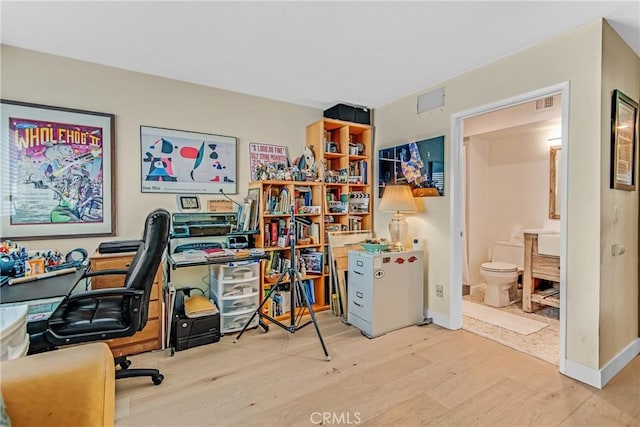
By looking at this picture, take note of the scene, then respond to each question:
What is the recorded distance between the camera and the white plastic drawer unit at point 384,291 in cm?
282

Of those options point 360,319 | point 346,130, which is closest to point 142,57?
point 346,130

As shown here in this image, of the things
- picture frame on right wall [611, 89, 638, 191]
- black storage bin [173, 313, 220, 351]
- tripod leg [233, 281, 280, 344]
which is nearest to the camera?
picture frame on right wall [611, 89, 638, 191]

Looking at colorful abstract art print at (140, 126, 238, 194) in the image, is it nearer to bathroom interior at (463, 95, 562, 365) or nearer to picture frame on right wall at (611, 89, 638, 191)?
bathroom interior at (463, 95, 562, 365)

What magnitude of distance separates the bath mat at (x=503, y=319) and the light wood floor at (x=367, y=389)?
0.53 m

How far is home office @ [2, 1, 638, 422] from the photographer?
205 centimetres

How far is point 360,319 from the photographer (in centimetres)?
294

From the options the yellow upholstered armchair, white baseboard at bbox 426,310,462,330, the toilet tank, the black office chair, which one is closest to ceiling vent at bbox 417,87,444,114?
white baseboard at bbox 426,310,462,330

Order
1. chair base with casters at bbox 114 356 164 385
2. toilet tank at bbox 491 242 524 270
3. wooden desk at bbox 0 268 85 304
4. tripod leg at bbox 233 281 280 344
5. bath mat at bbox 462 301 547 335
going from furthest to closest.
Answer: toilet tank at bbox 491 242 524 270 < bath mat at bbox 462 301 547 335 < tripod leg at bbox 233 281 280 344 < chair base with casters at bbox 114 356 164 385 < wooden desk at bbox 0 268 85 304

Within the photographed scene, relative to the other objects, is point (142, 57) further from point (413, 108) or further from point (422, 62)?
point (413, 108)

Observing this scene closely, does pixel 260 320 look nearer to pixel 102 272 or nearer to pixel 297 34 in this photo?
pixel 102 272

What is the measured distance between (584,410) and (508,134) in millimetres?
3330

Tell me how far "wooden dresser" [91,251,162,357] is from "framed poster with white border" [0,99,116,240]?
0.34m

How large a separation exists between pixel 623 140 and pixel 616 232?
66cm

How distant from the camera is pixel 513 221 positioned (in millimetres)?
4160
